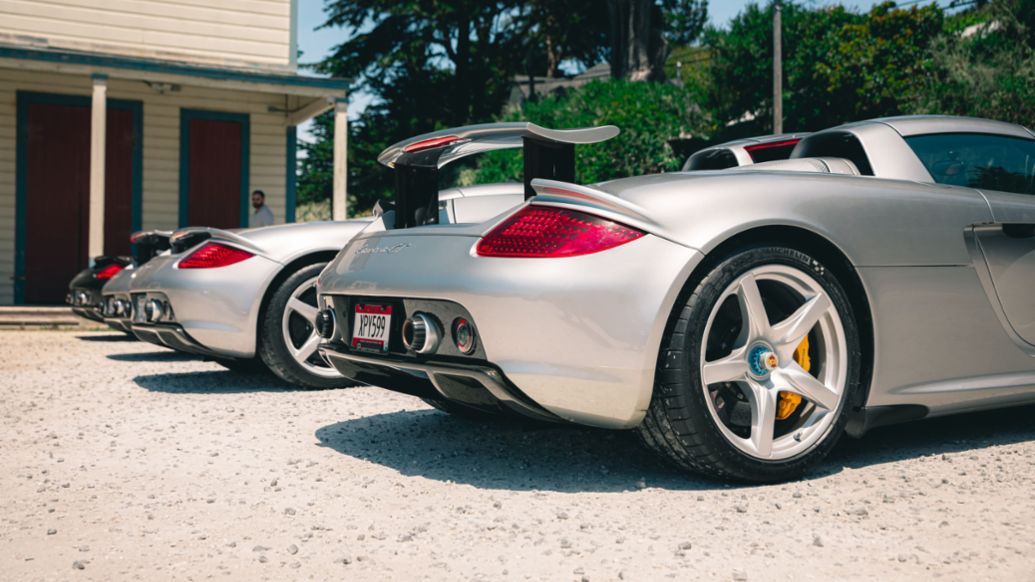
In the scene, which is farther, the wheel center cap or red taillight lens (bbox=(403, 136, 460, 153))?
red taillight lens (bbox=(403, 136, 460, 153))

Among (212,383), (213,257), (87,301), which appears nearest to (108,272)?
(87,301)

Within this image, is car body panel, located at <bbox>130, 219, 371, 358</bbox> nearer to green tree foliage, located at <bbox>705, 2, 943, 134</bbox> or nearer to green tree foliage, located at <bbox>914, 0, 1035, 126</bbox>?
green tree foliage, located at <bbox>914, 0, 1035, 126</bbox>

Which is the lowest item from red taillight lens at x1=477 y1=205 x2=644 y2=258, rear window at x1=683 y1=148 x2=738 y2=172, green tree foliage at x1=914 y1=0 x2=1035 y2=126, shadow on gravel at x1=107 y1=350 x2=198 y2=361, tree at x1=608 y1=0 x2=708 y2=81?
shadow on gravel at x1=107 y1=350 x2=198 y2=361

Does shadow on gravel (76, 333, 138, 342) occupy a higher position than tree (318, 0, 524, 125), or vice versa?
tree (318, 0, 524, 125)

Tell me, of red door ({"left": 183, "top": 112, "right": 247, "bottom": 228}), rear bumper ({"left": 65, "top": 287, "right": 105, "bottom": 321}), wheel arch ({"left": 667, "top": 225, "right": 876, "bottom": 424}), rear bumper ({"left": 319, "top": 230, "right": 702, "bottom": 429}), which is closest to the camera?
rear bumper ({"left": 319, "top": 230, "right": 702, "bottom": 429})

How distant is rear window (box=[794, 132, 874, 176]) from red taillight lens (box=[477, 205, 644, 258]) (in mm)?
1325

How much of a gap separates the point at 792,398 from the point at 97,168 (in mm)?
10902

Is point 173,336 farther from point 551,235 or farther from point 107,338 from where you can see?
point 107,338

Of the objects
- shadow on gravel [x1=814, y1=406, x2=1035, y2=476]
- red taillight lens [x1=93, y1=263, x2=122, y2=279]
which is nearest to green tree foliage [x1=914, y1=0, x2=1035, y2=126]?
red taillight lens [x1=93, y1=263, x2=122, y2=279]

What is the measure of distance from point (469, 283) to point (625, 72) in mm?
27876

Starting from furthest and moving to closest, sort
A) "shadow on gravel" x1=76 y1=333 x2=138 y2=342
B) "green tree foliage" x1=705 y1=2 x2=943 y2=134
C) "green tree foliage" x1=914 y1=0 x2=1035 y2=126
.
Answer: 1. "green tree foliage" x1=705 y1=2 x2=943 y2=134
2. "green tree foliage" x1=914 y1=0 x2=1035 y2=126
3. "shadow on gravel" x1=76 y1=333 x2=138 y2=342

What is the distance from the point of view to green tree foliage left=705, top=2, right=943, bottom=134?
2520 centimetres

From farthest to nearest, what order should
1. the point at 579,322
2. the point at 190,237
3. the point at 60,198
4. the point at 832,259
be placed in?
the point at 60,198, the point at 190,237, the point at 832,259, the point at 579,322

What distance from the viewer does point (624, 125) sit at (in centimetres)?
2556
